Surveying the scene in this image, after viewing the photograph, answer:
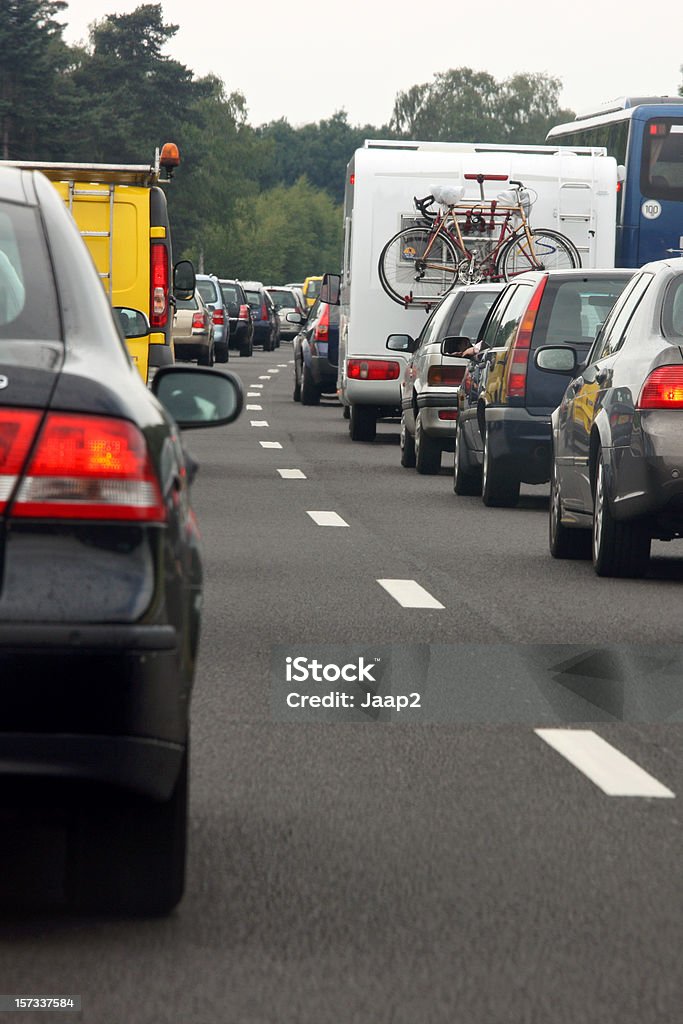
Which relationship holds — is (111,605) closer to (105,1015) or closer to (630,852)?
(105,1015)

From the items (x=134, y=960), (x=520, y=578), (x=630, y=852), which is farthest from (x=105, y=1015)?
(x=520, y=578)

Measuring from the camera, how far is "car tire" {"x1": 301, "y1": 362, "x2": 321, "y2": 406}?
34.0 m

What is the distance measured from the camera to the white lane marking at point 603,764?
6.05 m

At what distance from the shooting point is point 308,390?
34.4 m

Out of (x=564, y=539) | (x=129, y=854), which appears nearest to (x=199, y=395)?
(x=129, y=854)

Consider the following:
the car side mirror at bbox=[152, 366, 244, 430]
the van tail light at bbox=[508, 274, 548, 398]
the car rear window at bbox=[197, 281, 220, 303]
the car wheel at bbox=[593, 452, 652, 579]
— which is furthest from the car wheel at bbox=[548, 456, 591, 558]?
the car rear window at bbox=[197, 281, 220, 303]

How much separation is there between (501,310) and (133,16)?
96403 millimetres

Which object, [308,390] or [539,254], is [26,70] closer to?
[308,390]

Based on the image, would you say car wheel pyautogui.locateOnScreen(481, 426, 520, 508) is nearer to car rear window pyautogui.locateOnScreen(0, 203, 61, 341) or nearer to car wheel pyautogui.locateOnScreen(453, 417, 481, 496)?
car wheel pyautogui.locateOnScreen(453, 417, 481, 496)

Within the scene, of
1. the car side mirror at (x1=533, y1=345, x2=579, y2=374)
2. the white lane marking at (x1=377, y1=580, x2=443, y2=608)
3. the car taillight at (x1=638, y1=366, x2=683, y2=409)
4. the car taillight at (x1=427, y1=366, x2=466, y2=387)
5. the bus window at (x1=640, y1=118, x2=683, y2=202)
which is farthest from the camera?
the bus window at (x1=640, y1=118, x2=683, y2=202)

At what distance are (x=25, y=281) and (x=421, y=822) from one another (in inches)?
67.0

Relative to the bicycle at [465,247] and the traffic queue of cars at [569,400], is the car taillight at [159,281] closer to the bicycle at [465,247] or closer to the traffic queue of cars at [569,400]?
the traffic queue of cars at [569,400]

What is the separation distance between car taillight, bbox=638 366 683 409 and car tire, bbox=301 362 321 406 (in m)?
23.0

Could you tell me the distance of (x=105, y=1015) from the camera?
396 centimetres
